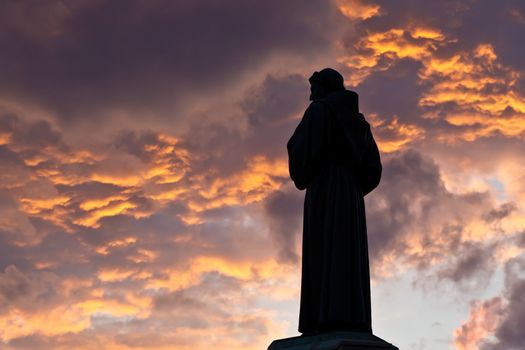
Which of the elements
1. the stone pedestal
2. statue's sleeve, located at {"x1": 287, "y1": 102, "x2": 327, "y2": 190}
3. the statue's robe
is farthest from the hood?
the stone pedestal

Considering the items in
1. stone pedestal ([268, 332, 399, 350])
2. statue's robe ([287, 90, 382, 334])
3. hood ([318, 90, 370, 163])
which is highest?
hood ([318, 90, 370, 163])

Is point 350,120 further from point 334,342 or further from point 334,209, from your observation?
point 334,342

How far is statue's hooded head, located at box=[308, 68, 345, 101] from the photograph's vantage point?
48.5 ft

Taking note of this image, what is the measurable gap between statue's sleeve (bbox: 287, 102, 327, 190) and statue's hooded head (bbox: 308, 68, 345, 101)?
0.67 m

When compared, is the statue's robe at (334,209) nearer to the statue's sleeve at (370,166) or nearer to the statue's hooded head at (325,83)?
the statue's sleeve at (370,166)

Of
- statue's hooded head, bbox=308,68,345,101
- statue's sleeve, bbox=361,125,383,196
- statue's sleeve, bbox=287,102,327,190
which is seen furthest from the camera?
statue's hooded head, bbox=308,68,345,101

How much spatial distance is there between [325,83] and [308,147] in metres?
1.49

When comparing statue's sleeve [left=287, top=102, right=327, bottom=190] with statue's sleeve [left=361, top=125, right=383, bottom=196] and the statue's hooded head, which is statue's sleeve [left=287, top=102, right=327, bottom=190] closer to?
the statue's hooded head

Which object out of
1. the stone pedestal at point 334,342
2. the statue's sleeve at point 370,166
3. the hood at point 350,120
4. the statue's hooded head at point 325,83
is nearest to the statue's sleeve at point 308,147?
the hood at point 350,120

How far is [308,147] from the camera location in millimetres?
13883

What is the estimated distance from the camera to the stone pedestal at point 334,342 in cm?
1205

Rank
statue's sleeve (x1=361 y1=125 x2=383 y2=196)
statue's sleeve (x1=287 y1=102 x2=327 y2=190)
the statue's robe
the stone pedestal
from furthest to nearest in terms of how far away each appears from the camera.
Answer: statue's sleeve (x1=361 y1=125 x2=383 y2=196), statue's sleeve (x1=287 y1=102 x2=327 y2=190), the statue's robe, the stone pedestal

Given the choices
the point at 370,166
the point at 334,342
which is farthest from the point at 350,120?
the point at 334,342

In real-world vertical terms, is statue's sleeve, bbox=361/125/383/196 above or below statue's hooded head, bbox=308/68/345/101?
below
